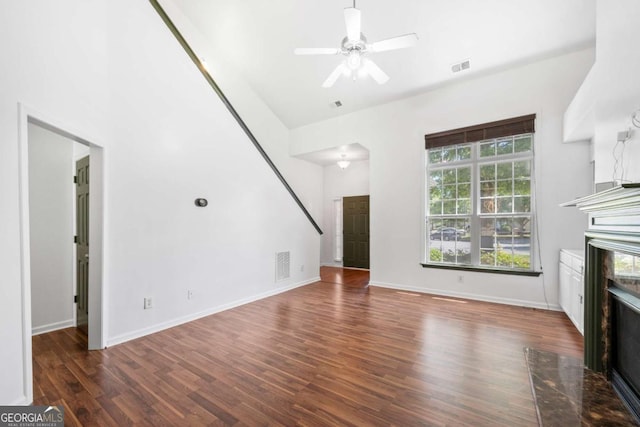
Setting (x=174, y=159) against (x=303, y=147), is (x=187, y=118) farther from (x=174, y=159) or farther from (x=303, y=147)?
(x=303, y=147)

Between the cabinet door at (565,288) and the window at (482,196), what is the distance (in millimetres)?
419

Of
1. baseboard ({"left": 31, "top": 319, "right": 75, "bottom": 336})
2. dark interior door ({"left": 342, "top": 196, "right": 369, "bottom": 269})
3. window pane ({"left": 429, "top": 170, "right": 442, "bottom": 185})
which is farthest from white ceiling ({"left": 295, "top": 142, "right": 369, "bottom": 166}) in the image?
baseboard ({"left": 31, "top": 319, "right": 75, "bottom": 336})

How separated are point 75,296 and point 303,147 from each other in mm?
4893

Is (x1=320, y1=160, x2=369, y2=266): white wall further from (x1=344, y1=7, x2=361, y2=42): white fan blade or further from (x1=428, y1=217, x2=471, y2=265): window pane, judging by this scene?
(x1=344, y1=7, x2=361, y2=42): white fan blade

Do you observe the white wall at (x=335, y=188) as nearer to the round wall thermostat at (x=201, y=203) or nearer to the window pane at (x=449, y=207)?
the window pane at (x=449, y=207)

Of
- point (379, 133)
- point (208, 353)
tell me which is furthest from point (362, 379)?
point (379, 133)

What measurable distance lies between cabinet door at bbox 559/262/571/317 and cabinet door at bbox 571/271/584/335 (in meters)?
0.16

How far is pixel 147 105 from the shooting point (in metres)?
3.19

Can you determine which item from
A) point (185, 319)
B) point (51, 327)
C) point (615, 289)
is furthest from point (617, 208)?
point (51, 327)

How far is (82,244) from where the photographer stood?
10.7ft

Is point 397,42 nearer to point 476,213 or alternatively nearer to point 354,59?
point 354,59

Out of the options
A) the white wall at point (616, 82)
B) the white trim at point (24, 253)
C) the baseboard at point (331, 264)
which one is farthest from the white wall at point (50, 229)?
the baseboard at point (331, 264)

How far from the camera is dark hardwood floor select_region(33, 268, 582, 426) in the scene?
1.83m

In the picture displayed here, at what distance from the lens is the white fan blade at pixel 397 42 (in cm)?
252
